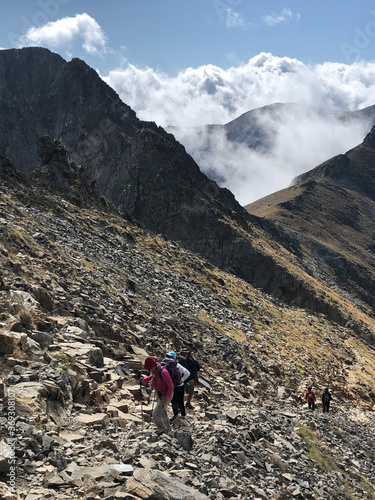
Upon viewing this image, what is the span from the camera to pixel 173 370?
38.6 ft

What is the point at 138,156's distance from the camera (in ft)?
247

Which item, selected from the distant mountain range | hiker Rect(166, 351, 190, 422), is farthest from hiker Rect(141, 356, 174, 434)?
the distant mountain range

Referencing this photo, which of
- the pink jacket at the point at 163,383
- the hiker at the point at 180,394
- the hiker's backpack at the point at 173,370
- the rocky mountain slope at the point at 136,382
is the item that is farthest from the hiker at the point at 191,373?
the pink jacket at the point at 163,383

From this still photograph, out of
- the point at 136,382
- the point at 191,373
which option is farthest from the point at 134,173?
the point at 136,382

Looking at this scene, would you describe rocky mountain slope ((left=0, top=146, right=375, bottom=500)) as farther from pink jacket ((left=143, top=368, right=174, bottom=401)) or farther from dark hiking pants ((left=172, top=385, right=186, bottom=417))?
pink jacket ((left=143, top=368, right=174, bottom=401))

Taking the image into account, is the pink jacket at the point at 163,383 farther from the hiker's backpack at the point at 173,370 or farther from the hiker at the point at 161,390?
the hiker's backpack at the point at 173,370

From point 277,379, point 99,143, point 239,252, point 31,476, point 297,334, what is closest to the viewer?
point 31,476

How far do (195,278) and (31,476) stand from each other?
1376 inches

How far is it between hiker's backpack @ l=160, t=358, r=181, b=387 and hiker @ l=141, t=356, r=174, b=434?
434 millimetres

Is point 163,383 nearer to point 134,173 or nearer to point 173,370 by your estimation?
point 173,370

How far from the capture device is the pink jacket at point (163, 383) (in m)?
11.0

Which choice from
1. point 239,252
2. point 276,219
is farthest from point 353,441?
point 276,219

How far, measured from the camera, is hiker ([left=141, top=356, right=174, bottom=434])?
431 inches

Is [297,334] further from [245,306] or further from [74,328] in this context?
[74,328]
